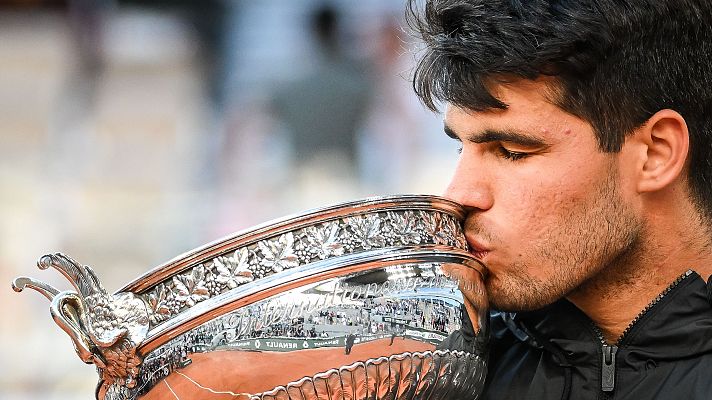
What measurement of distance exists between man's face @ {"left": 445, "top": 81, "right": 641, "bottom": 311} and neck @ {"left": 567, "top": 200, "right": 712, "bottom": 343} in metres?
0.06

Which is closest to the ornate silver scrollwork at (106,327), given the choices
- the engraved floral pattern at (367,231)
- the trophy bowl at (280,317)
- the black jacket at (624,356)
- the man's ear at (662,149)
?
the trophy bowl at (280,317)

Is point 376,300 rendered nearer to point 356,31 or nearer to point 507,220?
point 507,220

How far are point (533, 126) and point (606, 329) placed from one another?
0.34 m

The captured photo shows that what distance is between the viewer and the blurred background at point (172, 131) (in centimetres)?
409

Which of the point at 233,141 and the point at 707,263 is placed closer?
the point at 707,263

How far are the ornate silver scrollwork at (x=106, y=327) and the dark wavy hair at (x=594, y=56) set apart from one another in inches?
20.8

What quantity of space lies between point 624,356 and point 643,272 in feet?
0.41

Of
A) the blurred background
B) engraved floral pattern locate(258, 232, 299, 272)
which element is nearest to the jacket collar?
engraved floral pattern locate(258, 232, 299, 272)

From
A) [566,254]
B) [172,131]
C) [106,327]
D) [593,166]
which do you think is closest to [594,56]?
[593,166]

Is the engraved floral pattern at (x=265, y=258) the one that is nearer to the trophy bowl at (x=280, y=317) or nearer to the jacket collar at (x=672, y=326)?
the trophy bowl at (x=280, y=317)

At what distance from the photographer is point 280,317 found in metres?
1.20

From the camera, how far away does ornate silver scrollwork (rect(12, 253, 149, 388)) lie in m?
1.22

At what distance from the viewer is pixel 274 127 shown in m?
4.34

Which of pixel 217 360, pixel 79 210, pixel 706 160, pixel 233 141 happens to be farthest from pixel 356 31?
pixel 217 360
